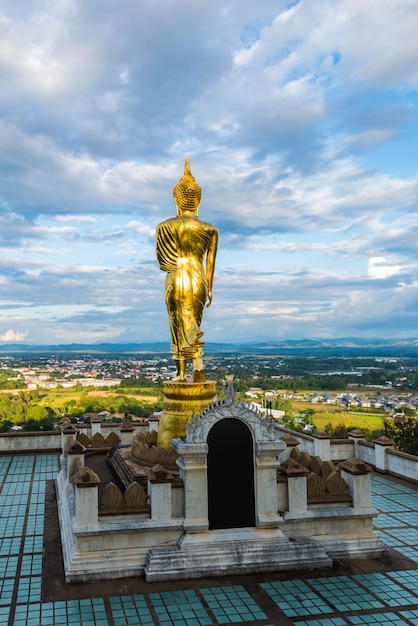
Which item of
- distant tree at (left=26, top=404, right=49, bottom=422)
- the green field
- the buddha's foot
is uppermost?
the buddha's foot

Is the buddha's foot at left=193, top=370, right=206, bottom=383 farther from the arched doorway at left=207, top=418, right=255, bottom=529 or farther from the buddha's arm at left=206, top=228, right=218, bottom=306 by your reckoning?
the arched doorway at left=207, top=418, right=255, bottom=529

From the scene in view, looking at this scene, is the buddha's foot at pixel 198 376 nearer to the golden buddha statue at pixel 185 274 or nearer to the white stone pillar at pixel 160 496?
the golden buddha statue at pixel 185 274

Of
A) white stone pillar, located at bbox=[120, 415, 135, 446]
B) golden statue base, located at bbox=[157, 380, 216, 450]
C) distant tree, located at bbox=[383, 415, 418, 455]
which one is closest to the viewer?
golden statue base, located at bbox=[157, 380, 216, 450]

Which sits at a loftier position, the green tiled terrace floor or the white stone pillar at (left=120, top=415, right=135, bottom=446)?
the white stone pillar at (left=120, top=415, right=135, bottom=446)

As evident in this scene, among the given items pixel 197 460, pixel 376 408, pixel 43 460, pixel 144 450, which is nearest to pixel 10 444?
pixel 43 460

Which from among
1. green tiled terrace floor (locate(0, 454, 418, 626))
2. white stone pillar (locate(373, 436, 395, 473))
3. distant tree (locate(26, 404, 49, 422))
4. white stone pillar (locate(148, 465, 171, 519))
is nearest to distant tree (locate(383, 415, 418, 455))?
white stone pillar (locate(373, 436, 395, 473))

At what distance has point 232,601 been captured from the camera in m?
7.68

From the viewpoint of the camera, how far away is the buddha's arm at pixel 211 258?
1386cm

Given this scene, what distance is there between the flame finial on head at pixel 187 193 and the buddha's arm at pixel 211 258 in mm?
922

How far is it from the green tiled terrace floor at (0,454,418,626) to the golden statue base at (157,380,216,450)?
370 centimetres

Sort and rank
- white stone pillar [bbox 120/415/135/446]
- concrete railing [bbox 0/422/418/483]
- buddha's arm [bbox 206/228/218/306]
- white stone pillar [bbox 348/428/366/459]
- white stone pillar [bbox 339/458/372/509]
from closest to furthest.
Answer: white stone pillar [bbox 339/458/372/509] → buddha's arm [bbox 206/228/218/306] → concrete railing [bbox 0/422/418/483] → white stone pillar [bbox 120/415/135/446] → white stone pillar [bbox 348/428/366/459]

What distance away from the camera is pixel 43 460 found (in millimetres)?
17500

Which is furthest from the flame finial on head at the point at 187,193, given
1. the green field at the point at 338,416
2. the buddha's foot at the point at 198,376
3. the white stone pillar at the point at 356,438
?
the green field at the point at 338,416

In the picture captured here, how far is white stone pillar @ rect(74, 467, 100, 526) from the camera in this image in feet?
28.4
